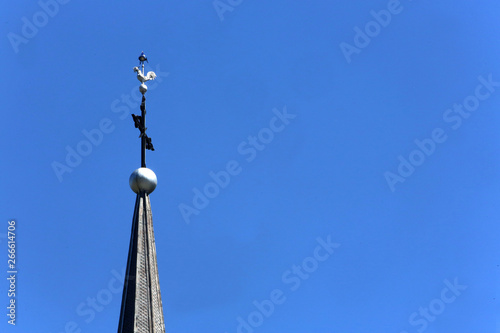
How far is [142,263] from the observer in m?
35.8

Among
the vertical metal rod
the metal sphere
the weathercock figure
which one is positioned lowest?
the metal sphere

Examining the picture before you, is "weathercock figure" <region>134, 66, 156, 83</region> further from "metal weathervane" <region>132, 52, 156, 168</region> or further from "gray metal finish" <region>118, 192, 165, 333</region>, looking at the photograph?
"gray metal finish" <region>118, 192, 165, 333</region>

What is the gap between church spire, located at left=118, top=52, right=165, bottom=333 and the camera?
34.0m

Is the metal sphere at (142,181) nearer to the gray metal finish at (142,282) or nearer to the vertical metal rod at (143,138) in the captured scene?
the gray metal finish at (142,282)

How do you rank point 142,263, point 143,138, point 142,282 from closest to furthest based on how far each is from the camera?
point 142,282, point 142,263, point 143,138

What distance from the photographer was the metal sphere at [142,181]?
37.4 metres

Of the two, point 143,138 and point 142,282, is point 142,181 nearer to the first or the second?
point 143,138

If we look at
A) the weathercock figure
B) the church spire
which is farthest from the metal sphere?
the weathercock figure

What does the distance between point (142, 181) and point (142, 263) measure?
139 inches

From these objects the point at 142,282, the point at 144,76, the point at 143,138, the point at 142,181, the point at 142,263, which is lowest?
the point at 142,282

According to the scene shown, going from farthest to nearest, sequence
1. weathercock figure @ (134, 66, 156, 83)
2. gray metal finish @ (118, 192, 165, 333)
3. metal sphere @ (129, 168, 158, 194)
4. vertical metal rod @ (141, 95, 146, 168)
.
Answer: weathercock figure @ (134, 66, 156, 83) → vertical metal rod @ (141, 95, 146, 168) → metal sphere @ (129, 168, 158, 194) → gray metal finish @ (118, 192, 165, 333)

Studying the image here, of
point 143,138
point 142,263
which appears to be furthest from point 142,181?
point 142,263

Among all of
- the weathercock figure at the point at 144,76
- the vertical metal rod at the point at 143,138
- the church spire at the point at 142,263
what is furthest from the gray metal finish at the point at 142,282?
the weathercock figure at the point at 144,76

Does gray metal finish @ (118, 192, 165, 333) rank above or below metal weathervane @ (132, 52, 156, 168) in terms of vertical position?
below
